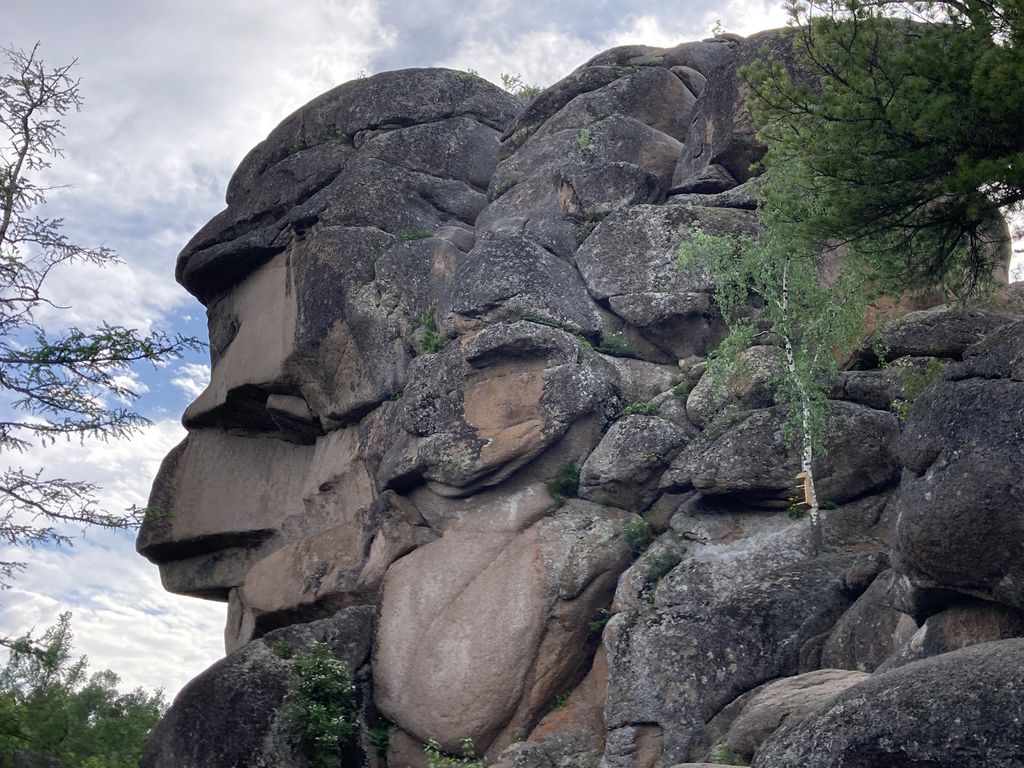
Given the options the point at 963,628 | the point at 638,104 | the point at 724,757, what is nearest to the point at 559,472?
the point at 724,757

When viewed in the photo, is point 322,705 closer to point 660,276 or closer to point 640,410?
point 640,410

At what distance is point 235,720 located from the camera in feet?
66.5

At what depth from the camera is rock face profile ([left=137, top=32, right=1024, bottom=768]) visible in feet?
43.3

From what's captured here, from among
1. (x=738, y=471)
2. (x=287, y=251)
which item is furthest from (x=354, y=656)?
(x=287, y=251)

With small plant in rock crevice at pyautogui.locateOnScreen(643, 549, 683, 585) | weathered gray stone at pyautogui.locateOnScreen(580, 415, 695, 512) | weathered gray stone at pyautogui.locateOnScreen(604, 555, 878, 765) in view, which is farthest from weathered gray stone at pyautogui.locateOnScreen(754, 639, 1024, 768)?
weathered gray stone at pyautogui.locateOnScreen(580, 415, 695, 512)

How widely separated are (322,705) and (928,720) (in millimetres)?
14224

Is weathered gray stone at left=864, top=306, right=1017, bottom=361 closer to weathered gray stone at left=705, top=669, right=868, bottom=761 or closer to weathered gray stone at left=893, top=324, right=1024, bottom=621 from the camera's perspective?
weathered gray stone at left=893, top=324, right=1024, bottom=621

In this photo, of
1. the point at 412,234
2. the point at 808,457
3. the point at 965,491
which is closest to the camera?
the point at 965,491

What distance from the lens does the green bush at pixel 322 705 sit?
20312 millimetres

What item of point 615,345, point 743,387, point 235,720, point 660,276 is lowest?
point 235,720

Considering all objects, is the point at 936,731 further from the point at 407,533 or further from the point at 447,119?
the point at 447,119

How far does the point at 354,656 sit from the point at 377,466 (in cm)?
553

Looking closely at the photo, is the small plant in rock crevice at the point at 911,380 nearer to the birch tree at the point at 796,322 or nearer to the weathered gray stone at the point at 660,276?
the birch tree at the point at 796,322

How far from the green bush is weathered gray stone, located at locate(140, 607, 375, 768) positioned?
202mm
